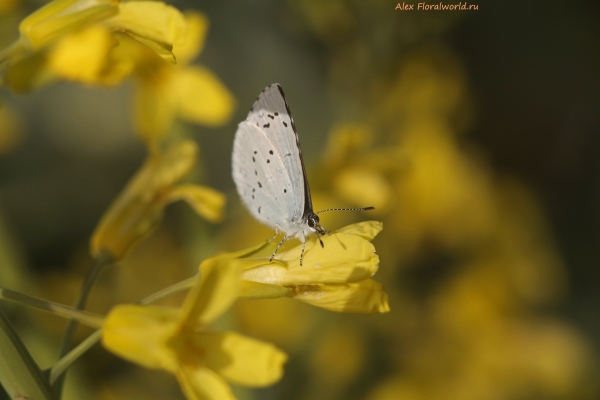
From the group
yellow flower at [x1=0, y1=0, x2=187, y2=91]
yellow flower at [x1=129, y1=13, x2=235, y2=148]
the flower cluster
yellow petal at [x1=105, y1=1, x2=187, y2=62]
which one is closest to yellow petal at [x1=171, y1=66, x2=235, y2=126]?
yellow flower at [x1=129, y1=13, x2=235, y2=148]

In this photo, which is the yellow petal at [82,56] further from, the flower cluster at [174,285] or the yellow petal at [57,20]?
the yellow petal at [57,20]

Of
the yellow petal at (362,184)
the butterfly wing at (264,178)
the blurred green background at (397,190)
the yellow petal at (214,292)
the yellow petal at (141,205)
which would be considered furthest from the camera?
the blurred green background at (397,190)

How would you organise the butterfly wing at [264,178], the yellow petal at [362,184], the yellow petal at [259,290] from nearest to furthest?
1. the yellow petal at [259,290]
2. the butterfly wing at [264,178]
3. the yellow petal at [362,184]

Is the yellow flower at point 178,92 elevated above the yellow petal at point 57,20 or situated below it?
below

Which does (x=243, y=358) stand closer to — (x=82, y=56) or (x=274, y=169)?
(x=274, y=169)

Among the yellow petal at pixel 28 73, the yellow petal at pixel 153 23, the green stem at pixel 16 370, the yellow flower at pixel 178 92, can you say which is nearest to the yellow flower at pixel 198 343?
the green stem at pixel 16 370

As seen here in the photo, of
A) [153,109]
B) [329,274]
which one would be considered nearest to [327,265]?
[329,274]

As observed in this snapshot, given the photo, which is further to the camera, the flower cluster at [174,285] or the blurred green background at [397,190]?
the blurred green background at [397,190]
